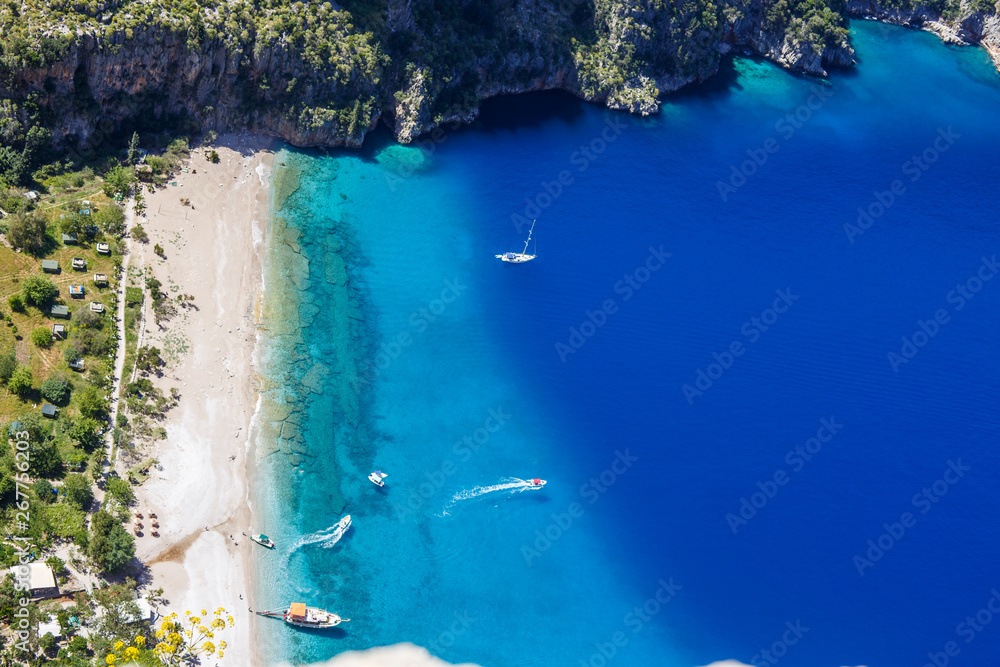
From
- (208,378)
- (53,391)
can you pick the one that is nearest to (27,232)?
(53,391)

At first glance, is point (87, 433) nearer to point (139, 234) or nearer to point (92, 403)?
point (92, 403)

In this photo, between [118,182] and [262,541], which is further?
[118,182]

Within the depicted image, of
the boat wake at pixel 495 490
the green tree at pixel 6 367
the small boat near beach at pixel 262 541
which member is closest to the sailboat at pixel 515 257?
the boat wake at pixel 495 490

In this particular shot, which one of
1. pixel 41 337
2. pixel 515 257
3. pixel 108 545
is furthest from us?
pixel 515 257

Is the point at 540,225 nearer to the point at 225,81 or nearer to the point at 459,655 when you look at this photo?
the point at 225,81

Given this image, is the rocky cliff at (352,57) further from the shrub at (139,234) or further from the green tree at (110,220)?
the shrub at (139,234)

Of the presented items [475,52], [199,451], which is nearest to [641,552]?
[199,451]
